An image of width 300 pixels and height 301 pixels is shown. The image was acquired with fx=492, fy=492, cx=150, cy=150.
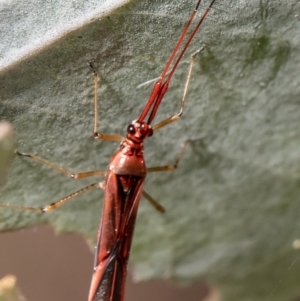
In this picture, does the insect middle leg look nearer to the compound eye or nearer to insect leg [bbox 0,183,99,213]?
the compound eye

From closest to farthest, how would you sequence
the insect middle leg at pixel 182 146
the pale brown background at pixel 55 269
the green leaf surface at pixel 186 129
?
the green leaf surface at pixel 186 129
the insect middle leg at pixel 182 146
the pale brown background at pixel 55 269

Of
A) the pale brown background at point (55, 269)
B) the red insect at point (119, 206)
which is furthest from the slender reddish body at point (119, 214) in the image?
the pale brown background at point (55, 269)

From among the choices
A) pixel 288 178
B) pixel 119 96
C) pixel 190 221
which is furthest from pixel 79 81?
pixel 288 178

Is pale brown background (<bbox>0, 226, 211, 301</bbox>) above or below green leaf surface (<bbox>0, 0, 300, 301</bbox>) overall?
below

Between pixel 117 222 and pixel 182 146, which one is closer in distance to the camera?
pixel 117 222

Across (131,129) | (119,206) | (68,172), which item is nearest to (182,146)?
(131,129)

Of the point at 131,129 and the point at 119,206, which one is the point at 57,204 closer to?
the point at 119,206

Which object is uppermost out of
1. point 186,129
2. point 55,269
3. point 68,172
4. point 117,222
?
point 68,172

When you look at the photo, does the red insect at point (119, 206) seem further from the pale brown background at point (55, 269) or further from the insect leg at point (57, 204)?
the pale brown background at point (55, 269)

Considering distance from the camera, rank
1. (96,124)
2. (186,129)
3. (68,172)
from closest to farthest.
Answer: (96,124), (68,172), (186,129)

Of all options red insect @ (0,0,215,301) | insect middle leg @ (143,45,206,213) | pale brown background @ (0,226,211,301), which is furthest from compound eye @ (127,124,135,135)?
pale brown background @ (0,226,211,301)
